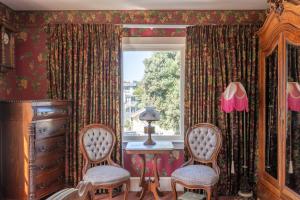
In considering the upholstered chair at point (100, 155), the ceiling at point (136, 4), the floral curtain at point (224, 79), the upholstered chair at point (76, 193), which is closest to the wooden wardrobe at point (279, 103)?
the floral curtain at point (224, 79)

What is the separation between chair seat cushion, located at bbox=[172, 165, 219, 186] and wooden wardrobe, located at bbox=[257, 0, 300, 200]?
745 millimetres

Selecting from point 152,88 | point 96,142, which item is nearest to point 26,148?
point 96,142

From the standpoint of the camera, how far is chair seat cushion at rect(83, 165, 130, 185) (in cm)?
313

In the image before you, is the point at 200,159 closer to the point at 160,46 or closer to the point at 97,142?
the point at 97,142

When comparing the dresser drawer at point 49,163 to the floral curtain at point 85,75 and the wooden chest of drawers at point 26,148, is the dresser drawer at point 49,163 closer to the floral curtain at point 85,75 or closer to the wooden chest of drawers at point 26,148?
the wooden chest of drawers at point 26,148

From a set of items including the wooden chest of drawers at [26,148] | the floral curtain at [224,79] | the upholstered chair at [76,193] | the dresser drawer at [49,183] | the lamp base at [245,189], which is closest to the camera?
the upholstered chair at [76,193]

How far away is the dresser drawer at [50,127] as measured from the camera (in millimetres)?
3195

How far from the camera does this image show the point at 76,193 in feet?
4.26

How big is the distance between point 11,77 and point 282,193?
3.94 m

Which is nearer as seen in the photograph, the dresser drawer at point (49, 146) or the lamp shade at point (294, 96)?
the lamp shade at point (294, 96)

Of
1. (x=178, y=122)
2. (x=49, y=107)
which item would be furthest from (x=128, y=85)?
(x=49, y=107)

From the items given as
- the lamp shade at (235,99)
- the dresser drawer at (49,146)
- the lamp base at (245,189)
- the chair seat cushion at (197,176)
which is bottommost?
the lamp base at (245,189)

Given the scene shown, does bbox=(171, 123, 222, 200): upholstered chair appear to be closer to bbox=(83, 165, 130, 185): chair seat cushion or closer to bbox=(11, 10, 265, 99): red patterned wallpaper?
bbox=(83, 165, 130, 185): chair seat cushion

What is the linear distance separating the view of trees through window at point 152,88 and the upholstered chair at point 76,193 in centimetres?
277
